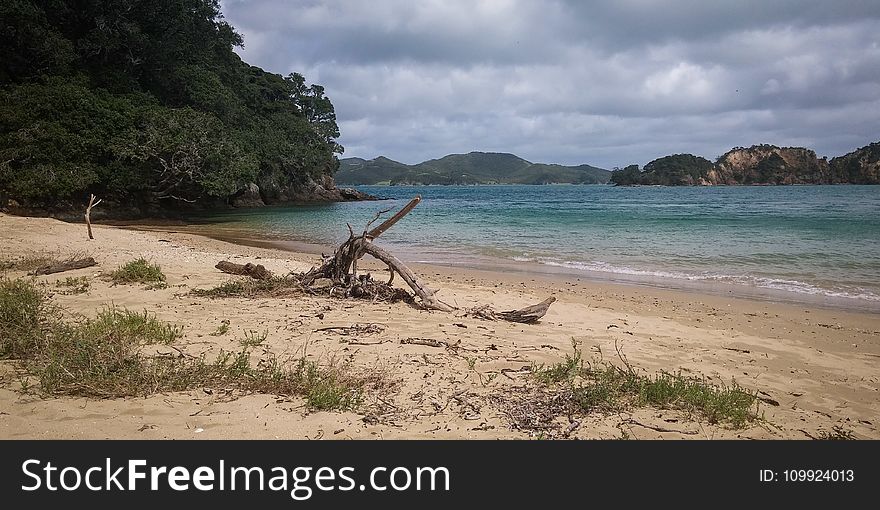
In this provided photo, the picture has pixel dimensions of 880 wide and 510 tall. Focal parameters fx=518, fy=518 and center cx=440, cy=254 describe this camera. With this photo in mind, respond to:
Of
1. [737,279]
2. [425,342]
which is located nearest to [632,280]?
[737,279]

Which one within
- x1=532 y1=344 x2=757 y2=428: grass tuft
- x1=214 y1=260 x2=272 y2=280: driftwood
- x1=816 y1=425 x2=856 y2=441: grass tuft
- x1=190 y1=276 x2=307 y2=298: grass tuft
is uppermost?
x1=214 y1=260 x2=272 y2=280: driftwood

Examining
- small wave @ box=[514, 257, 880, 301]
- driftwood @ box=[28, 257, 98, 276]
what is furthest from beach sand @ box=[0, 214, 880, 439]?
small wave @ box=[514, 257, 880, 301]

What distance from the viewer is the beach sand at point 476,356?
11.8 feet

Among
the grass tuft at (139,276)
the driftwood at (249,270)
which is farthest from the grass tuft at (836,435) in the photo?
the grass tuft at (139,276)

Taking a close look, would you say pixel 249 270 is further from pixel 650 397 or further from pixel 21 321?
pixel 650 397

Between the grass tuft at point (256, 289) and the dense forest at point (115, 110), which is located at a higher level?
the dense forest at point (115, 110)

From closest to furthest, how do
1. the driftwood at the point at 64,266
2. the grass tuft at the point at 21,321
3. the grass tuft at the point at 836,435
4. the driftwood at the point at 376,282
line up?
the grass tuft at the point at 836,435, the grass tuft at the point at 21,321, the driftwood at the point at 376,282, the driftwood at the point at 64,266

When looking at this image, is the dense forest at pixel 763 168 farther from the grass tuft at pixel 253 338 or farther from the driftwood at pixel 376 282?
the grass tuft at pixel 253 338

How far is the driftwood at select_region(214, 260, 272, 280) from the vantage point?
9.11 meters

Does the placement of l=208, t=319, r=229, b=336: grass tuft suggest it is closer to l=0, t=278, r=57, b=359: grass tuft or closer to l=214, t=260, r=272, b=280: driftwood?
l=0, t=278, r=57, b=359: grass tuft

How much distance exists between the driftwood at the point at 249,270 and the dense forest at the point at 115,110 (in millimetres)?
16556

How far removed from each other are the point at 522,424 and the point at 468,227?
24347 millimetres

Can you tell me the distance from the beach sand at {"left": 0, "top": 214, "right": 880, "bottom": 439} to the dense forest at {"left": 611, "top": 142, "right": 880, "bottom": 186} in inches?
4412

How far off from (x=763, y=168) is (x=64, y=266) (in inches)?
5175
